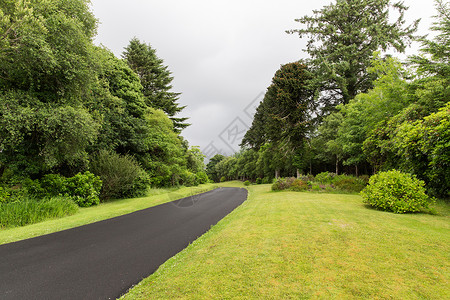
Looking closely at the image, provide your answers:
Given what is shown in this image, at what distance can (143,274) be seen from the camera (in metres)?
3.33

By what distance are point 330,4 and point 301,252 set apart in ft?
99.8

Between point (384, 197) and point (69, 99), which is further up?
point (69, 99)

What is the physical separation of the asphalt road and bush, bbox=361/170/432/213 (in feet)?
22.5

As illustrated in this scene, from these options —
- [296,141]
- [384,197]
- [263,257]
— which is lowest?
[263,257]

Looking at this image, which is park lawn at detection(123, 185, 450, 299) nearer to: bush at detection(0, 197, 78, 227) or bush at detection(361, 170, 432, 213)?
bush at detection(361, 170, 432, 213)

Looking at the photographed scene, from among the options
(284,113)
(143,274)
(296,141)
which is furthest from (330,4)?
(143,274)

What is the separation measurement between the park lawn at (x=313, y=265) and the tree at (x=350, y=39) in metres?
19.6

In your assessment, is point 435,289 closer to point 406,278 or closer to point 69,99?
point 406,278

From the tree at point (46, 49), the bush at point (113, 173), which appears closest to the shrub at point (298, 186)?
the bush at point (113, 173)

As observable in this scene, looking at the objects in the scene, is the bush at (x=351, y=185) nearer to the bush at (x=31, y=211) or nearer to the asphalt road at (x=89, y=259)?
the asphalt road at (x=89, y=259)

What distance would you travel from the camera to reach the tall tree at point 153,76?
29.1 m

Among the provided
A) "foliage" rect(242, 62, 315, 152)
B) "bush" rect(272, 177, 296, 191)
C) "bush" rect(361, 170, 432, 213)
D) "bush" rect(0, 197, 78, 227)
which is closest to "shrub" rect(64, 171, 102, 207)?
"bush" rect(0, 197, 78, 227)

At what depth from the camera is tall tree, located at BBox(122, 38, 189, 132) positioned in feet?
95.3

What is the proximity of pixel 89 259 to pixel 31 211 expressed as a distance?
5.92m
